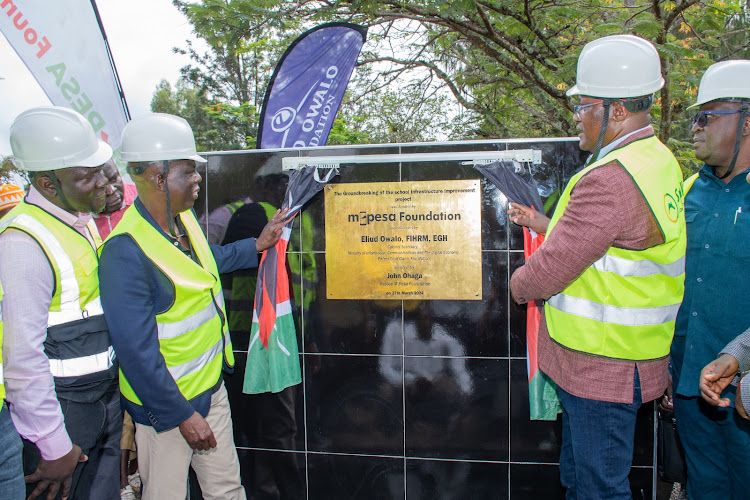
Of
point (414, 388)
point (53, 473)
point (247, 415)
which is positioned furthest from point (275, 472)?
point (53, 473)

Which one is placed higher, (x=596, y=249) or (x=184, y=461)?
(x=596, y=249)

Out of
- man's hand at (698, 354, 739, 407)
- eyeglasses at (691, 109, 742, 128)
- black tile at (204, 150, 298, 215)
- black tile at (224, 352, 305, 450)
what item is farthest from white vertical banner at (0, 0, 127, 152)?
man's hand at (698, 354, 739, 407)

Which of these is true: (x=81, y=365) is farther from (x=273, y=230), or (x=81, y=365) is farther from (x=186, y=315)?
(x=273, y=230)

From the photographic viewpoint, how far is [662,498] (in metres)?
3.00

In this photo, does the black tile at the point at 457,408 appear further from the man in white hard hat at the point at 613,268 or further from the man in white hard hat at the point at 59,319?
the man in white hard hat at the point at 59,319

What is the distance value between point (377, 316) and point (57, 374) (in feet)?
5.75

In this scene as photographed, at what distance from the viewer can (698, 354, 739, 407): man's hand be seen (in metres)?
1.94

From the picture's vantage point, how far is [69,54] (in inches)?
153

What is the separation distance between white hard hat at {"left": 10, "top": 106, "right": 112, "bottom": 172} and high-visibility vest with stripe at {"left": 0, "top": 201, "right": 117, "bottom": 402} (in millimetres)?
200

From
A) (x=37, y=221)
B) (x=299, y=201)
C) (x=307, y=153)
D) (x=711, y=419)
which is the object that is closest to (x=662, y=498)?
(x=711, y=419)

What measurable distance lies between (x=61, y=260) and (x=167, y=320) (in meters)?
0.51

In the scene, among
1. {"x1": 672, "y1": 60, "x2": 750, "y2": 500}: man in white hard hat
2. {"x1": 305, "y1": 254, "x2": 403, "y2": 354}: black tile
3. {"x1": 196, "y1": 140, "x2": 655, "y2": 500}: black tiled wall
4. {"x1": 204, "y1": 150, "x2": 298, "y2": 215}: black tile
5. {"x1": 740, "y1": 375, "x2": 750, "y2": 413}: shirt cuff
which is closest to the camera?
{"x1": 740, "y1": 375, "x2": 750, "y2": 413}: shirt cuff

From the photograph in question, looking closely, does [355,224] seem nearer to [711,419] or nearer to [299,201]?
[299,201]

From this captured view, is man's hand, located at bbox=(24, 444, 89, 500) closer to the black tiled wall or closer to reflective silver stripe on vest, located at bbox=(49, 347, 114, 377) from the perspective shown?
reflective silver stripe on vest, located at bbox=(49, 347, 114, 377)
